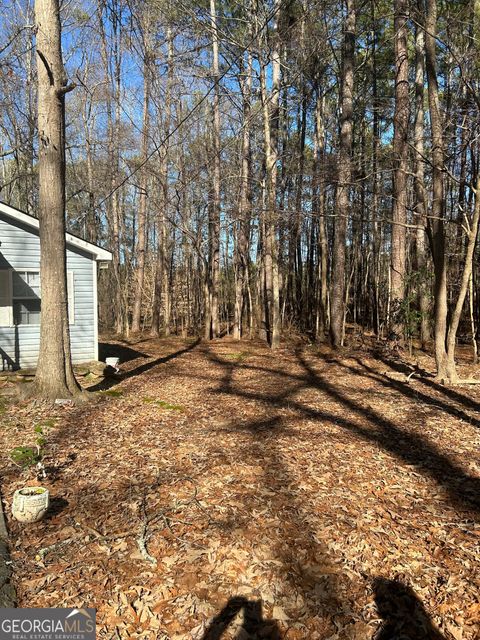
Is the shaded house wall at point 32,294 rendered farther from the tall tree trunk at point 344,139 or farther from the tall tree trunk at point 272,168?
the tall tree trunk at point 344,139

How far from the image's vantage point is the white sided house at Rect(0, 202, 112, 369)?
9.87m

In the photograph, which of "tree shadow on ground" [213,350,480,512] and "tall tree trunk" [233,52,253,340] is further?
"tall tree trunk" [233,52,253,340]

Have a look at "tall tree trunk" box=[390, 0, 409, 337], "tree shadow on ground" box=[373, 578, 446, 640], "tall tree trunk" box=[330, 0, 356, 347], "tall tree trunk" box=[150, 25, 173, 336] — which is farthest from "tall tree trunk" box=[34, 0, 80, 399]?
"tall tree trunk" box=[150, 25, 173, 336]

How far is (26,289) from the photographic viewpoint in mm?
10195

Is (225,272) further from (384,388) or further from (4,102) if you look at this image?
(384,388)

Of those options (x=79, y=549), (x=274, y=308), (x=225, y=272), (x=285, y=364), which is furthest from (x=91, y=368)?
(x=225, y=272)

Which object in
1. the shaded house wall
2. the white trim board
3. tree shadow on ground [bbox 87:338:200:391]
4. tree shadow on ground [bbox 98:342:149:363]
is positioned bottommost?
tree shadow on ground [bbox 87:338:200:391]

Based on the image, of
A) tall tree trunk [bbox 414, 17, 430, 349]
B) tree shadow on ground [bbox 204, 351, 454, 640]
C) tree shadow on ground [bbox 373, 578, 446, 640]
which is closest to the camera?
tree shadow on ground [bbox 373, 578, 446, 640]

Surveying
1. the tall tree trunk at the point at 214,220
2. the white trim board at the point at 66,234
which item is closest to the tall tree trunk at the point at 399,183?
the tall tree trunk at the point at 214,220

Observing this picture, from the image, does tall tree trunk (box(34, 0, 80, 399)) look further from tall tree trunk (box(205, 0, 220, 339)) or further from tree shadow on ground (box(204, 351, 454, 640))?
tall tree trunk (box(205, 0, 220, 339))

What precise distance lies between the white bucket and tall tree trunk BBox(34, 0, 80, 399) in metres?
3.48

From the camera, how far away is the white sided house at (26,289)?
388 inches

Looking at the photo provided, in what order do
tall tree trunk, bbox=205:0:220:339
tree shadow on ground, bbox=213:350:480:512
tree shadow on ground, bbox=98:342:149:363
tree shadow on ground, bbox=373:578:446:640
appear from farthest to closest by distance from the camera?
tall tree trunk, bbox=205:0:220:339 < tree shadow on ground, bbox=98:342:149:363 < tree shadow on ground, bbox=213:350:480:512 < tree shadow on ground, bbox=373:578:446:640

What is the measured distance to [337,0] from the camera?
11.9 meters
